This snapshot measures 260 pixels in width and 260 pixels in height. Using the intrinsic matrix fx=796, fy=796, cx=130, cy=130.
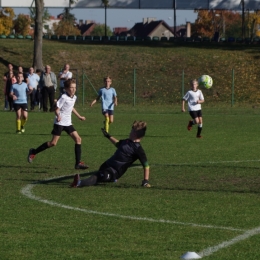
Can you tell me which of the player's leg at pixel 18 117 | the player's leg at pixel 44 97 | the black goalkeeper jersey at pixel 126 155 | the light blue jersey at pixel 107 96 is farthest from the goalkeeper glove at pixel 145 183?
the player's leg at pixel 44 97

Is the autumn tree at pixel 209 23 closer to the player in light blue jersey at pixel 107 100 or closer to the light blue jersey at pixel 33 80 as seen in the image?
the light blue jersey at pixel 33 80

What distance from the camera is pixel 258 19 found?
343ft

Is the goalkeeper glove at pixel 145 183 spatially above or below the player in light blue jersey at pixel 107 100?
below

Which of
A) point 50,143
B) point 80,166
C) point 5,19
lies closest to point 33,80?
point 50,143

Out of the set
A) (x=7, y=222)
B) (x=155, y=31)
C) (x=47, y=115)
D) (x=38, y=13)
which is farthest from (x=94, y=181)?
(x=155, y=31)

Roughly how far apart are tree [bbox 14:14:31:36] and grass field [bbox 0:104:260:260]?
95.6 meters

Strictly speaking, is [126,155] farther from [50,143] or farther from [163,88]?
[163,88]

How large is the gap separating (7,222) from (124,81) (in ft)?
125

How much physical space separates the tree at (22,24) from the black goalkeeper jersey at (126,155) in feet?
338

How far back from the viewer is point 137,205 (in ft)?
35.1

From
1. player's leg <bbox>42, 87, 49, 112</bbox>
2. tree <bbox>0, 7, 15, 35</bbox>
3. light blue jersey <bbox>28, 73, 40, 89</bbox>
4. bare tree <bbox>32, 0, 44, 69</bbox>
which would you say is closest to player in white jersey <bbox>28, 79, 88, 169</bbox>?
light blue jersey <bbox>28, 73, 40, 89</bbox>

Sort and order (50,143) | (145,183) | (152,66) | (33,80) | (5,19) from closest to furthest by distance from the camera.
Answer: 1. (145,183)
2. (50,143)
3. (33,80)
4. (152,66)
5. (5,19)

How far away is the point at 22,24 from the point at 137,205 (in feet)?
351

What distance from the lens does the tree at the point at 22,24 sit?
114 meters
